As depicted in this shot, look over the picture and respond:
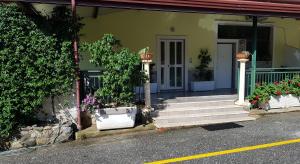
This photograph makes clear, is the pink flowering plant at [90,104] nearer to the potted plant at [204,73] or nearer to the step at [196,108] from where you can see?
the step at [196,108]

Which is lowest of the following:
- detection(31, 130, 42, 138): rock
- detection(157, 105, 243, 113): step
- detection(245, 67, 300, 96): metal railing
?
detection(31, 130, 42, 138): rock

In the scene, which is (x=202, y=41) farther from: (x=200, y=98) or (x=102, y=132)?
(x=102, y=132)

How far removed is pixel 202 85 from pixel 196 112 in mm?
3664

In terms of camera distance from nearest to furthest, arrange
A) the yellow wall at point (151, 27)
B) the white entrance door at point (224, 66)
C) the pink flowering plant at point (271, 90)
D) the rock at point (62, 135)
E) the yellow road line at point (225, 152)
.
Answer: the yellow road line at point (225, 152) < the rock at point (62, 135) < the pink flowering plant at point (271, 90) < the yellow wall at point (151, 27) < the white entrance door at point (224, 66)

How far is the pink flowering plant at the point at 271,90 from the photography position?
845cm

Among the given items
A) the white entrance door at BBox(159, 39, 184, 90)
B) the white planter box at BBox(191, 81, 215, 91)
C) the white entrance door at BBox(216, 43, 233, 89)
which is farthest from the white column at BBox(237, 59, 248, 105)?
the white entrance door at BBox(216, 43, 233, 89)

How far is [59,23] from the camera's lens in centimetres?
637

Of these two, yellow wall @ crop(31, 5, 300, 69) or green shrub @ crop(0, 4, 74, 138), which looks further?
yellow wall @ crop(31, 5, 300, 69)

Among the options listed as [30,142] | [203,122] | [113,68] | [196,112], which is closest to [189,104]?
[196,112]

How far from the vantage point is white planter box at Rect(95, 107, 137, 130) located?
251 inches

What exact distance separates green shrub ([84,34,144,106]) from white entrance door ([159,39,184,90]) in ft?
14.9

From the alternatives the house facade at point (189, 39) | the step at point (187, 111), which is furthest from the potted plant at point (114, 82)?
the house facade at point (189, 39)

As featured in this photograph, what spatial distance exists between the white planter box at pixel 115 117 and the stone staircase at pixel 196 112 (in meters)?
0.74

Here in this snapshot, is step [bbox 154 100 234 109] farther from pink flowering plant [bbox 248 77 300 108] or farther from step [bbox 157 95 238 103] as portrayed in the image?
pink flowering plant [bbox 248 77 300 108]
